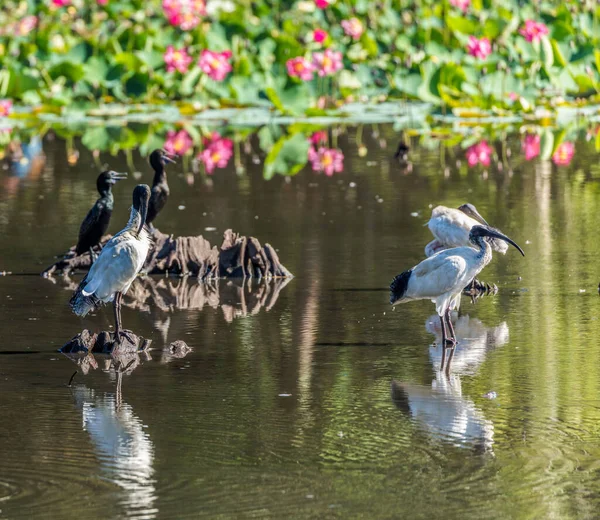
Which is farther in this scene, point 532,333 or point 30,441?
point 532,333

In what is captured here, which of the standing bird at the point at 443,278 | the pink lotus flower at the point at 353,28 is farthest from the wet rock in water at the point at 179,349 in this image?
the pink lotus flower at the point at 353,28

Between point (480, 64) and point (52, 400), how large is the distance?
16249 mm

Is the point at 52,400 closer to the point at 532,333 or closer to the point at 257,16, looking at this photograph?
the point at 532,333

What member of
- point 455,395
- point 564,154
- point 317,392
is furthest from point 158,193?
point 564,154

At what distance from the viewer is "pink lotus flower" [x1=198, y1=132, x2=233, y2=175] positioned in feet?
58.4

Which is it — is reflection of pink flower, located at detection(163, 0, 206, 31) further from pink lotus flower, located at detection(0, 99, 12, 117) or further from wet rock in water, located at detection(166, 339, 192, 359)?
wet rock in water, located at detection(166, 339, 192, 359)

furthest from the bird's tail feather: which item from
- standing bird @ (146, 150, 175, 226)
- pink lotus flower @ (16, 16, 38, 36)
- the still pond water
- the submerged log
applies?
pink lotus flower @ (16, 16, 38, 36)

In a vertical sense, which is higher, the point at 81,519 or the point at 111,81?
the point at 111,81

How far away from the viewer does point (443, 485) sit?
19.0 ft

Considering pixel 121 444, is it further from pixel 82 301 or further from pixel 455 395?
pixel 82 301

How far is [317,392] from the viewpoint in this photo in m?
7.36

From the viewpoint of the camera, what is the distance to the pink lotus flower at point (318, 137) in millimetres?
19897

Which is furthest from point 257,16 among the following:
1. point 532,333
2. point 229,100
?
point 532,333

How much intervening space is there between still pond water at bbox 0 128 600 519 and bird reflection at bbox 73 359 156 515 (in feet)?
0.05
